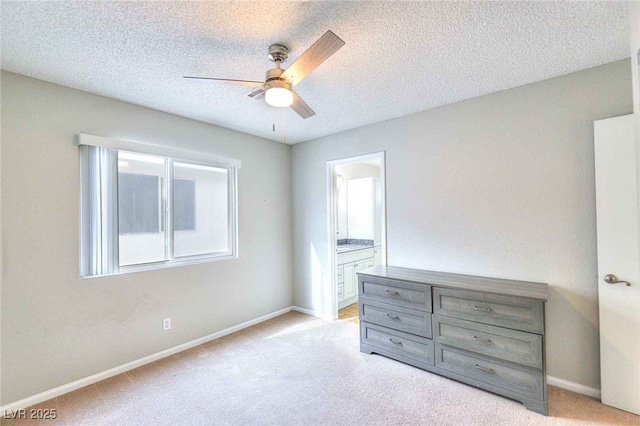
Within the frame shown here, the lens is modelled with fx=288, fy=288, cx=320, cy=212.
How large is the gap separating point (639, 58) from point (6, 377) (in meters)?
4.36

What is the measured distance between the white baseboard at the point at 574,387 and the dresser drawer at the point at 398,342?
0.96 metres

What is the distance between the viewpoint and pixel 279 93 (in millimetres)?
1825

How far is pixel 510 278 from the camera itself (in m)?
2.56

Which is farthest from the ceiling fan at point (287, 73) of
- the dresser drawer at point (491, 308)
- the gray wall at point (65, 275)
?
the dresser drawer at point (491, 308)

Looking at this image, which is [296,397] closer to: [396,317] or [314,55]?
[396,317]

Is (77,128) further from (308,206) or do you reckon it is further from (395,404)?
(395,404)

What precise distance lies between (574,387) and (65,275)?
420 centimetres

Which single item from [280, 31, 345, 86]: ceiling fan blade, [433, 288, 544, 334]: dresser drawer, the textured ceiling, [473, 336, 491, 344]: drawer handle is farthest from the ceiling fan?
[473, 336, 491, 344]: drawer handle

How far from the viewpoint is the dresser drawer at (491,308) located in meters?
2.08

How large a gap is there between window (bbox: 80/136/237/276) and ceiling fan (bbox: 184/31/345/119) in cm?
154

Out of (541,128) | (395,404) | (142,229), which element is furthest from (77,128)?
(541,128)

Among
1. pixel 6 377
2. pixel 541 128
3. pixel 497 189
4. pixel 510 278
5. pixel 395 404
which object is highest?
pixel 541 128

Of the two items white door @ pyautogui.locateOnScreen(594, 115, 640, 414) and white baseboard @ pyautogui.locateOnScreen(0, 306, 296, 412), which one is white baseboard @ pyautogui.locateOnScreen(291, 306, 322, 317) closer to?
white baseboard @ pyautogui.locateOnScreen(0, 306, 296, 412)

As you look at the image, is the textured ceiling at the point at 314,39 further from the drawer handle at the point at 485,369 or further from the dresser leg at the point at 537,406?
the dresser leg at the point at 537,406
